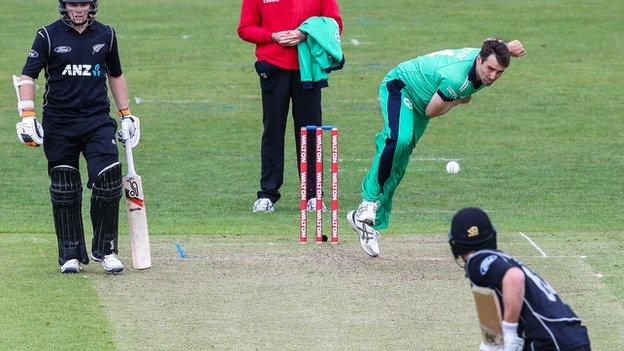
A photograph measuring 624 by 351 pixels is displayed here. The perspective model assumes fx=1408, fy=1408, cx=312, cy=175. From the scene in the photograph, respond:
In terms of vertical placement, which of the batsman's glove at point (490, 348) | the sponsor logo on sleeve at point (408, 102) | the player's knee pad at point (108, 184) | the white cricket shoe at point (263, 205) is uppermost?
the sponsor logo on sleeve at point (408, 102)

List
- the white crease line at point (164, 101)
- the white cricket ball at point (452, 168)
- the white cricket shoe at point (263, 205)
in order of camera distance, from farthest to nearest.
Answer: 1. the white crease line at point (164, 101)
2. the white cricket ball at point (452, 168)
3. the white cricket shoe at point (263, 205)

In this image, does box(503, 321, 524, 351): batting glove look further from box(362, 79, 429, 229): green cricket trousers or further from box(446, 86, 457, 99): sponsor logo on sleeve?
box(362, 79, 429, 229): green cricket trousers

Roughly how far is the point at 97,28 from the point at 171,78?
1050 cm

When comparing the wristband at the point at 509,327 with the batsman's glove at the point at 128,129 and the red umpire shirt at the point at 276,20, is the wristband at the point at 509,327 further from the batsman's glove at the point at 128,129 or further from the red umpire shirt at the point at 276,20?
the red umpire shirt at the point at 276,20

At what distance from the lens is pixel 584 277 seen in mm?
9906

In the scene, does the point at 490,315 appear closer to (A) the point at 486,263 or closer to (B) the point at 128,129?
(A) the point at 486,263

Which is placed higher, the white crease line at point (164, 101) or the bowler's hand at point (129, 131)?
the bowler's hand at point (129, 131)

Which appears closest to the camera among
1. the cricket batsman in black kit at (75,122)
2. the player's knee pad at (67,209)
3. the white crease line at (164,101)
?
the cricket batsman in black kit at (75,122)

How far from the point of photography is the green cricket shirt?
32.8ft

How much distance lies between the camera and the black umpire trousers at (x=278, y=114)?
12617 mm

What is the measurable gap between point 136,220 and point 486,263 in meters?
3.97

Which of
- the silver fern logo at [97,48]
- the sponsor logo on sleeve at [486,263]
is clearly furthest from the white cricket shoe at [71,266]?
the sponsor logo on sleeve at [486,263]

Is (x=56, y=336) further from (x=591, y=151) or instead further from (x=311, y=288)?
(x=591, y=151)

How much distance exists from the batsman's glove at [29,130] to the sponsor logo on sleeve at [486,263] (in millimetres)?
4100
